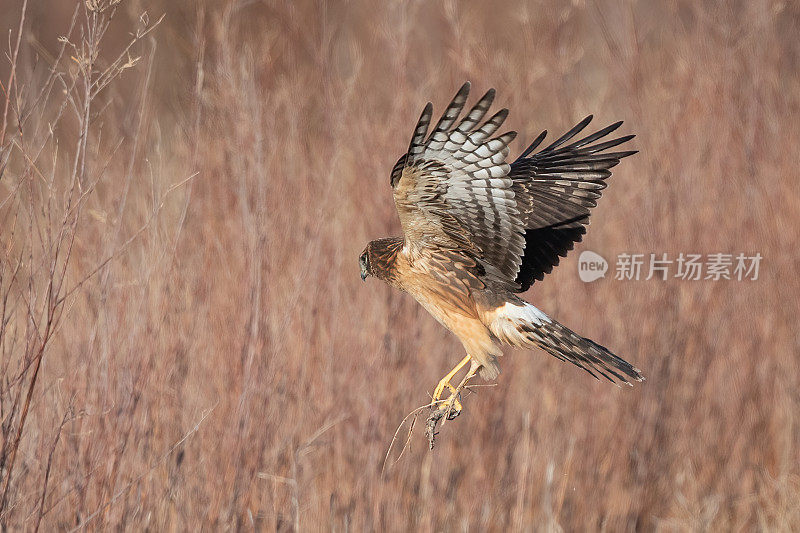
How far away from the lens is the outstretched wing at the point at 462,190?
184cm

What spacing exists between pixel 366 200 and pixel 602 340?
1265 millimetres

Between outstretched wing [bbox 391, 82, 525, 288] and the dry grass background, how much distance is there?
741 millimetres

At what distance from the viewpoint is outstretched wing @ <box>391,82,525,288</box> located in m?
1.84

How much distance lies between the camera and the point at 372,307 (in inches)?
135

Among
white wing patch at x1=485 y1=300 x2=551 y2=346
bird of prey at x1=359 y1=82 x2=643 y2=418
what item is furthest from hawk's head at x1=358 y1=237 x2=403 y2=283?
white wing patch at x1=485 y1=300 x2=551 y2=346

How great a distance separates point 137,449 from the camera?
8.86 ft

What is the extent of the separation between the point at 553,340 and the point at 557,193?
0.54 metres

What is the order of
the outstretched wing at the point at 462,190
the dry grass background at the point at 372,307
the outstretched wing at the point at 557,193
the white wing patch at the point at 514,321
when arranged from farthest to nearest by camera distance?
the dry grass background at the point at 372,307, the outstretched wing at the point at 557,193, the white wing patch at the point at 514,321, the outstretched wing at the point at 462,190

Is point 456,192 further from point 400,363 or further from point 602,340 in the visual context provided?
point 602,340

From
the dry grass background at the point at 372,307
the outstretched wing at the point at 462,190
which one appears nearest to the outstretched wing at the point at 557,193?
the outstretched wing at the point at 462,190

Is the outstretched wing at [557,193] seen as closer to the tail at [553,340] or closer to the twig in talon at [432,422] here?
the tail at [553,340]

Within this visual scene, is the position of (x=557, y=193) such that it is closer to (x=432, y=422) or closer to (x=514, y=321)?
(x=514, y=321)

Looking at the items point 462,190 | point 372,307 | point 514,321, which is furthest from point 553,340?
point 372,307

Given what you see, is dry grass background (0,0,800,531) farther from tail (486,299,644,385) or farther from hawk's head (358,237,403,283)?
tail (486,299,644,385)
